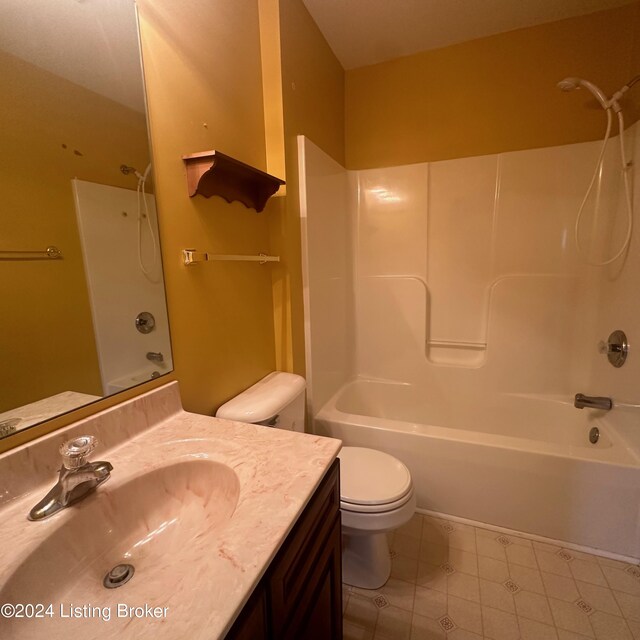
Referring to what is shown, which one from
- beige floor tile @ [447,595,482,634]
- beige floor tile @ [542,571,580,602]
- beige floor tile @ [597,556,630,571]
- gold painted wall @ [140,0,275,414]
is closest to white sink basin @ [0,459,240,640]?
gold painted wall @ [140,0,275,414]

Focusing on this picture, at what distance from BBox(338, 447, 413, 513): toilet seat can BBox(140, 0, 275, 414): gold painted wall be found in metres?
0.57

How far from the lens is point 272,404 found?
1.27 metres

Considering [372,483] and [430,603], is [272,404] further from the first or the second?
[430,603]

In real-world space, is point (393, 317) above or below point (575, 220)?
below

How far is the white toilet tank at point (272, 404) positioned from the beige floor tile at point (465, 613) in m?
0.88

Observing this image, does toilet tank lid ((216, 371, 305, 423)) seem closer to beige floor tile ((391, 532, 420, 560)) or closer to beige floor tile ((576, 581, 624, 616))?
beige floor tile ((391, 532, 420, 560))

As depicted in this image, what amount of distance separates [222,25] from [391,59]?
131 cm

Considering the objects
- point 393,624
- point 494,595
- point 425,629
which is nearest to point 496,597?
point 494,595

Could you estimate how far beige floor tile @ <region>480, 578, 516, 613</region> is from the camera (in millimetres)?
1242

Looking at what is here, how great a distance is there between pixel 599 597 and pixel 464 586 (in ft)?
1.63

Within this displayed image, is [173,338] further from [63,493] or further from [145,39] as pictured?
[145,39]

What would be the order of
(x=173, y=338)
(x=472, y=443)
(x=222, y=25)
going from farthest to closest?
1. (x=472, y=443)
2. (x=222, y=25)
3. (x=173, y=338)

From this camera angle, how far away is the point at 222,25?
1192 millimetres

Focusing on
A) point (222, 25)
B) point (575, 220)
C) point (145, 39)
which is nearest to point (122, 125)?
point (145, 39)
